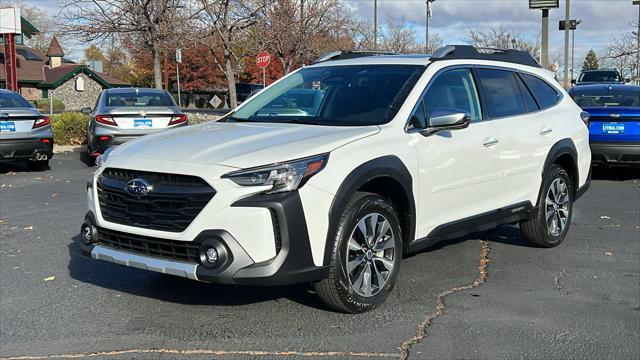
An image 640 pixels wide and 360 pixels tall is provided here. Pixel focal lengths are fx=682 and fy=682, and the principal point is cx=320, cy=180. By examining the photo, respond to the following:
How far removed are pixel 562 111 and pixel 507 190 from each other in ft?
4.63

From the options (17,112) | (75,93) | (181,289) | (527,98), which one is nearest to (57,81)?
(75,93)

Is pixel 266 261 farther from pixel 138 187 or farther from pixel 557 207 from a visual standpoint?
pixel 557 207

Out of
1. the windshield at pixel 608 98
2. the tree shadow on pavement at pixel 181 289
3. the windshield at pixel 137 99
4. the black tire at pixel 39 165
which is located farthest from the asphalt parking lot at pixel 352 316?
the black tire at pixel 39 165

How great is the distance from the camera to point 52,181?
1162cm

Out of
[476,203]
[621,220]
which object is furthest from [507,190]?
[621,220]

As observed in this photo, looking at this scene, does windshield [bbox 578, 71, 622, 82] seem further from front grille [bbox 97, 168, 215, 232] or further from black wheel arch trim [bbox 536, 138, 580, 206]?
front grille [bbox 97, 168, 215, 232]

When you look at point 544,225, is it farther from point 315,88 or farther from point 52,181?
point 52,181

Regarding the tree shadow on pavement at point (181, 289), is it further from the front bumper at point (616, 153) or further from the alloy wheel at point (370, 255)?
the front bumper at point (616, 153)

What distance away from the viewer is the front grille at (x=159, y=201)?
4.16 m

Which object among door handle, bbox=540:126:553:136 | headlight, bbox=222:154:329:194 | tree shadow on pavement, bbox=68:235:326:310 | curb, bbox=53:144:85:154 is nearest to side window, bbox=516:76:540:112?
door handle, bbox=540:126:553:136

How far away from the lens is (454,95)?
563 cm

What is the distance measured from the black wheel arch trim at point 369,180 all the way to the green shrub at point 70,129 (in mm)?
15555

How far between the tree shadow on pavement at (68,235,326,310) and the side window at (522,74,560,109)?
3086 mm

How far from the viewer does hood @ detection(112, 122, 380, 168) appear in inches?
166
